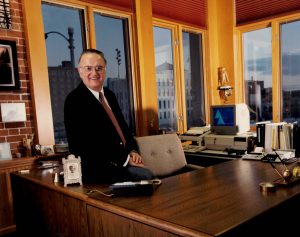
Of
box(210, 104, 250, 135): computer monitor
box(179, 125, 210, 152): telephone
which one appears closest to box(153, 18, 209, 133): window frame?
box(179, 125, 210, 152): telephone

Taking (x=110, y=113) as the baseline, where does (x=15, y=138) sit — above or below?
below

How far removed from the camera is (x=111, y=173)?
6.27 ft

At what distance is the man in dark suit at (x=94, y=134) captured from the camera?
188 cm

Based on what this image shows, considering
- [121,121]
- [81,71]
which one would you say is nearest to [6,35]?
[81,71]

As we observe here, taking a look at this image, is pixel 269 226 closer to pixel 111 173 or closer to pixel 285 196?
pixel 285 196

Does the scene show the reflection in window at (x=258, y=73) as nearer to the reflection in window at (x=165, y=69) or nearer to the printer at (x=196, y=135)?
the reflection in window at (x=165, y=69)

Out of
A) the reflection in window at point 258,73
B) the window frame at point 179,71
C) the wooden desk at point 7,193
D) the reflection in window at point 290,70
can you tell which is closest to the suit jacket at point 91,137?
the wooden desk at point 7,193

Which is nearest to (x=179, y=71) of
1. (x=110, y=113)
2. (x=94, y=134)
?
(x=110, y=113)

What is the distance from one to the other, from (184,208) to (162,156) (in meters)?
1.35

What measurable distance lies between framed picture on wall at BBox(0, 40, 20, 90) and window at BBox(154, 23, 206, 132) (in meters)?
2.20

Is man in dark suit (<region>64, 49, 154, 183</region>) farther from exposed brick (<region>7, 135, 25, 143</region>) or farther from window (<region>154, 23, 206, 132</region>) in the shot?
window (<region>154, 23, 206, 132</region>)

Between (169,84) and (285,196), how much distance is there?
3475 millimetres

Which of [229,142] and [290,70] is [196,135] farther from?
[290,70]

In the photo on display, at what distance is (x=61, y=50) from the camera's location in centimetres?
356
